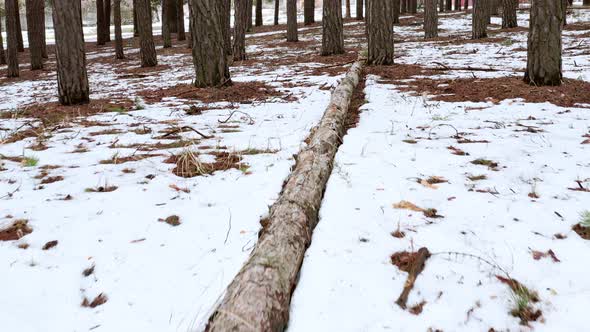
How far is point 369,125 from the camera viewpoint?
459cm

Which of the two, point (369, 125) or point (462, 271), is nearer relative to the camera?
point (462, 271)

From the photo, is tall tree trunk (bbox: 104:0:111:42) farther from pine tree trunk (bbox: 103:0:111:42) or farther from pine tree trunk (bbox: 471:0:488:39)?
pine tree trunk (bbox: 471:0:488:39)

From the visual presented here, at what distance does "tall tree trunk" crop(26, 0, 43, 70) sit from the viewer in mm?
12655

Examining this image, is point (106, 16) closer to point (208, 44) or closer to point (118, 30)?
point (118, 30)

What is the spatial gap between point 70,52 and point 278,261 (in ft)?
18.4

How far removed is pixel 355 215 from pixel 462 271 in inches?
28.5

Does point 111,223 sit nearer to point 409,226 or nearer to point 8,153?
point 409,226

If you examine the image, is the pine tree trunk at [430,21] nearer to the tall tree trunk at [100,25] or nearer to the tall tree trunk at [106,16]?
the tall tree trunk at [100,25]

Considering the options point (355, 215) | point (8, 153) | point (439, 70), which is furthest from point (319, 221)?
point (439, 70)

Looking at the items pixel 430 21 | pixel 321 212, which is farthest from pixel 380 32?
pixel 430 21

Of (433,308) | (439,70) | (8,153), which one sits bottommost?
(433,308)

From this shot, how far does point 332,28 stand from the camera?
10.9 meters

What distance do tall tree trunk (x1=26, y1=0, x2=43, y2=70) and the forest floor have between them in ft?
28.8

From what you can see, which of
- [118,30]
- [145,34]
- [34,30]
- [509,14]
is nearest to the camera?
[145,34]
